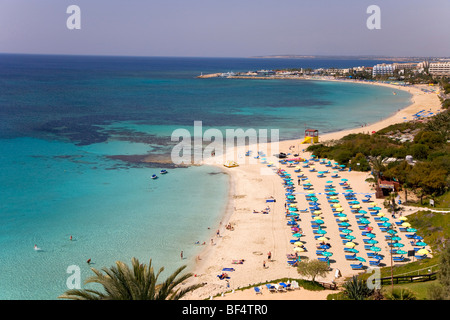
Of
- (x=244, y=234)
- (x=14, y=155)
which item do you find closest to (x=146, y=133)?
(x=14, y=155)

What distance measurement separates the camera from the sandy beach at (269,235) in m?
19.6

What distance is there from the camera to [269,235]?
81.6 feet

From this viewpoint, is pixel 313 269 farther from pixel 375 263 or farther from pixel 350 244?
pixel 350 244

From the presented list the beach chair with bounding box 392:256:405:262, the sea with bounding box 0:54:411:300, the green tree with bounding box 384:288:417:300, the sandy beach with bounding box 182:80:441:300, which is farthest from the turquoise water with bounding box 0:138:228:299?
the beach chair with bounding box 392:256:405:262

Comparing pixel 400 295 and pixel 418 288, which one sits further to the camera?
pixel 418 288

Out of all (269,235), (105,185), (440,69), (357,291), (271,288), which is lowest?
(271,288)

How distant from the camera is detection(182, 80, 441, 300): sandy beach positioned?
64.4ft

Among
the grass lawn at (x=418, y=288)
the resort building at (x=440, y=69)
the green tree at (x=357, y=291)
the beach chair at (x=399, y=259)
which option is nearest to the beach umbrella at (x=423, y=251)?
the beach chair at (x=399, y=259)

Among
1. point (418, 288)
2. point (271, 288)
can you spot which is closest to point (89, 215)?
point (271, 288)

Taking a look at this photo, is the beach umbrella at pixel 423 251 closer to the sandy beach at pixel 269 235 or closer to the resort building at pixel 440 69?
the sandy beach at pixel 269 235

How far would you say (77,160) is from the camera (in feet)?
140

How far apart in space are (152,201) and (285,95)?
83.2 m
